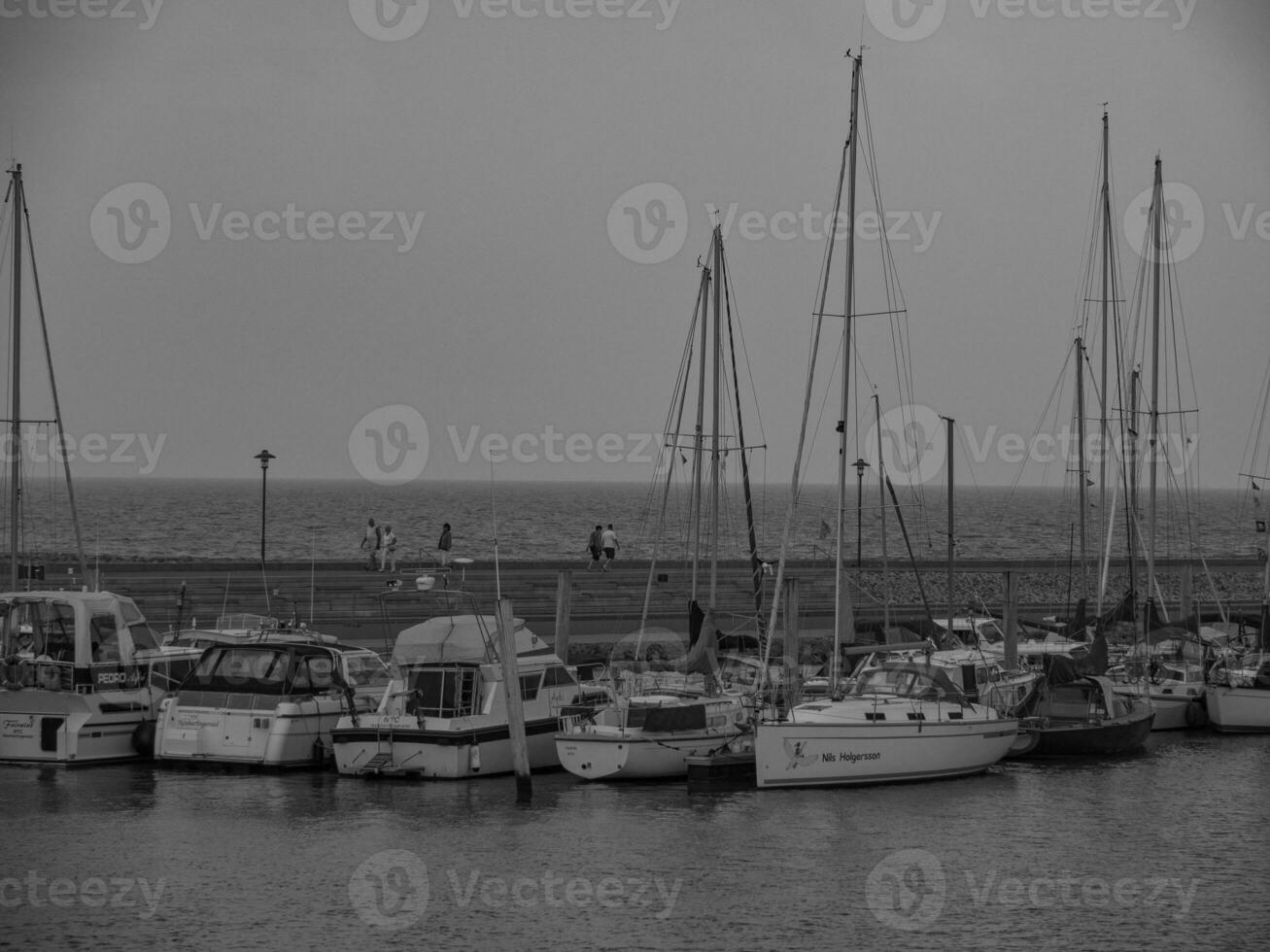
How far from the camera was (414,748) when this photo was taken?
105ft

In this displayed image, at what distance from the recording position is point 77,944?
22.0 m

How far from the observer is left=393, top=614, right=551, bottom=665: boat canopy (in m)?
33.4

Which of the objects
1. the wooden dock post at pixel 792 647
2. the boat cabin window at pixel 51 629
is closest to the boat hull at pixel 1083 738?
the wooden dock post at pixel 792 647

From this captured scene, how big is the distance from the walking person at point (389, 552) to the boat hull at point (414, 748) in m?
22.6

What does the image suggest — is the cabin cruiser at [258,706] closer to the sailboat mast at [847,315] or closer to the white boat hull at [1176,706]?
the sailboat mast at [847,315]

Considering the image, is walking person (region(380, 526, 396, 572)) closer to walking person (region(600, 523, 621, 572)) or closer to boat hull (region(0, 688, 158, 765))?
walking person (region(600, 523, 621, 572))

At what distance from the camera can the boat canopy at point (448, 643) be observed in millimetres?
33406

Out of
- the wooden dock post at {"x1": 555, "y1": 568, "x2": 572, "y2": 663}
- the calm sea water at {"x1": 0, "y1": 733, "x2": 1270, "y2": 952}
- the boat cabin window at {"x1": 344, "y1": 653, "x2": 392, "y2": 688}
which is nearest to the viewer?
the calm sea water at {"x1": 0, "y1": 733, "x2": 1270, "y2": 952}

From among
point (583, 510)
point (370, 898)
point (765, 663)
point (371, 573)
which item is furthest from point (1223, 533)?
point (370, 898)

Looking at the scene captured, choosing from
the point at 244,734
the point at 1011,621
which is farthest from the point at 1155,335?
the point at 244,734

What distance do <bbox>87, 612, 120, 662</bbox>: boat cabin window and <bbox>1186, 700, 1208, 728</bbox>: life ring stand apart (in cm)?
2538

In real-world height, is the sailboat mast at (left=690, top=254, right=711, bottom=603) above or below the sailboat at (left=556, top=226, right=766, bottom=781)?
above

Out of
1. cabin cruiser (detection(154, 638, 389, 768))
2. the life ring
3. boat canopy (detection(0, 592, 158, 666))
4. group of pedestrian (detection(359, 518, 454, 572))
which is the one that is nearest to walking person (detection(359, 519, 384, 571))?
group of pedestrian (detection(359, 518, 454, 572))

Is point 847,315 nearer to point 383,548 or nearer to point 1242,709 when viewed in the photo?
point 1242,709
